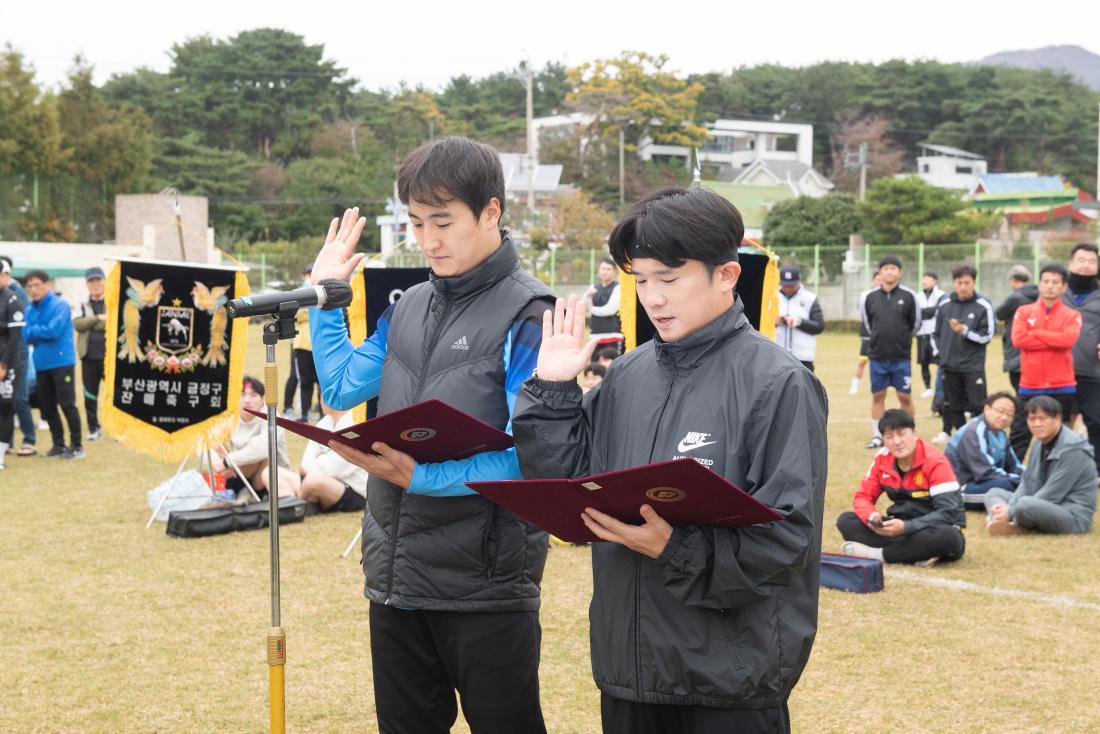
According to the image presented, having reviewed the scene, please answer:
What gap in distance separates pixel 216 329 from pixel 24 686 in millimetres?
4149

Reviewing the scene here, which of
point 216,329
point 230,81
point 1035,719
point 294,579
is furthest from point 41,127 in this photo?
point 1035,719

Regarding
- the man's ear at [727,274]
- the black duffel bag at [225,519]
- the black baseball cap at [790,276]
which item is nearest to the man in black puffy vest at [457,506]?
the man's ear at [727,274]

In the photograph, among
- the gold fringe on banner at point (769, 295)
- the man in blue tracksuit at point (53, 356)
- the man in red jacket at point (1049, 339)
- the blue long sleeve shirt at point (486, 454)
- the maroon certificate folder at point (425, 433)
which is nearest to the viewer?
the maroon certificate folder at point (425, 433)

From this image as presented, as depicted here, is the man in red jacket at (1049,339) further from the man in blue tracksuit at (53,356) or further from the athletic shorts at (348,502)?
the man in blue tracksuit at (53,356)

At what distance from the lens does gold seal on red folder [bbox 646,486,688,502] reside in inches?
83.7

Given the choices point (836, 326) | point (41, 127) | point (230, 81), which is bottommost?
point (836, 326)

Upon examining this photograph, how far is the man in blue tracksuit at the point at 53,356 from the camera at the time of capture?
1146 cm

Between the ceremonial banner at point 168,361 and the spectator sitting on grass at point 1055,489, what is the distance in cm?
570

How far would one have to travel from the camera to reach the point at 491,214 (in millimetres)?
2936

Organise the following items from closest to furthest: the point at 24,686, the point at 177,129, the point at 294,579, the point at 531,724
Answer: the point at 531,724 → the point at 24,686 → the point at 294,579 → the point at 177,129

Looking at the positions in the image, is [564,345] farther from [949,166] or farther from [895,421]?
[949,166]

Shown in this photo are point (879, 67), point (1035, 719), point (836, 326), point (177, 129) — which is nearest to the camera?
point (1035, 719)

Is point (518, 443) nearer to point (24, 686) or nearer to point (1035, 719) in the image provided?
point (1035, 719)

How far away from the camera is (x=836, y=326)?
3309 centimetres
